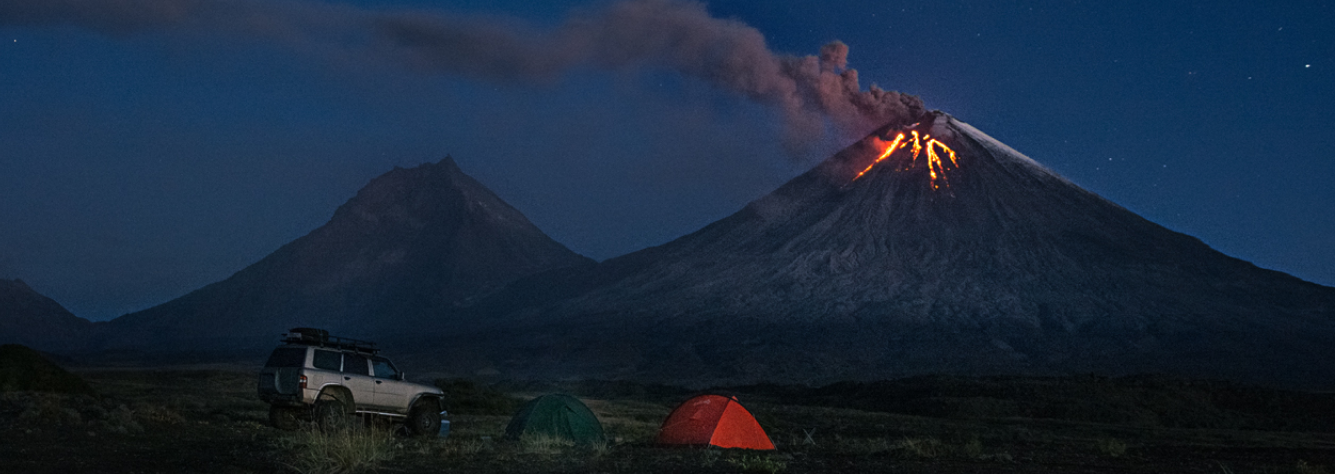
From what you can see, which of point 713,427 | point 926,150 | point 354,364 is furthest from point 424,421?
point 926,150

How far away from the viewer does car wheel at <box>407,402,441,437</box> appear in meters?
19.2

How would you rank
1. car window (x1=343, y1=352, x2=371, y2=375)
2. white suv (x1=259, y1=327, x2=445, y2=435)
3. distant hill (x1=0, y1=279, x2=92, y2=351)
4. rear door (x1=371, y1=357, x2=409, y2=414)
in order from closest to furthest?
white suv (x1=259, y1=327, x2=445, y2=435), car window (x1=343, y1=352, x2=371, y2=375), rear door (x1=371, y1=357, x2=409, y2=414), distant hill (x1=0, y1=279, x2=92, y2=351)

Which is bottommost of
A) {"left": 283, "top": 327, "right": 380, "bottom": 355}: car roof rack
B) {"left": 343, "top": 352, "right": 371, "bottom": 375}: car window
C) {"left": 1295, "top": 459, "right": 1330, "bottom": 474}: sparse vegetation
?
{"left": 1295, "top": 459, "right": 1330, "bottom": 474}: sparse vegetation

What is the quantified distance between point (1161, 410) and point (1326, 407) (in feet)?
26.6

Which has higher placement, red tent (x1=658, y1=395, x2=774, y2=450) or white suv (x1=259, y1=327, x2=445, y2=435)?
white suv (x1=259, y1=327, x2=445, y2=435)

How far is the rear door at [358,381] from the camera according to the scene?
1812cm

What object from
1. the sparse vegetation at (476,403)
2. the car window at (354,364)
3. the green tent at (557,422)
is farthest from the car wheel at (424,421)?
the sparse vegetation at (476,403)

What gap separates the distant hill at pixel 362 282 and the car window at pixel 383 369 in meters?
132

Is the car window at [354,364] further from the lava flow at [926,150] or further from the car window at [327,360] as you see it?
the lava flow at [926,150]

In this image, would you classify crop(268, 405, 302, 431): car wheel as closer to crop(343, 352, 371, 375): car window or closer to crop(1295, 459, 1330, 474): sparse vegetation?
crop(343, 352, 371, 375): car window

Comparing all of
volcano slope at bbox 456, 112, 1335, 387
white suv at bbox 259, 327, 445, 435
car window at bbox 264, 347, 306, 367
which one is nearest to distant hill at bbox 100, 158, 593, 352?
volcano slope at bbox 456, 112, 1335, 387

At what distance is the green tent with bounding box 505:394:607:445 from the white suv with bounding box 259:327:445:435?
196cm

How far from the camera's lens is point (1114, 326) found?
87.5m

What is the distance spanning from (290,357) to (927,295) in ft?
281
